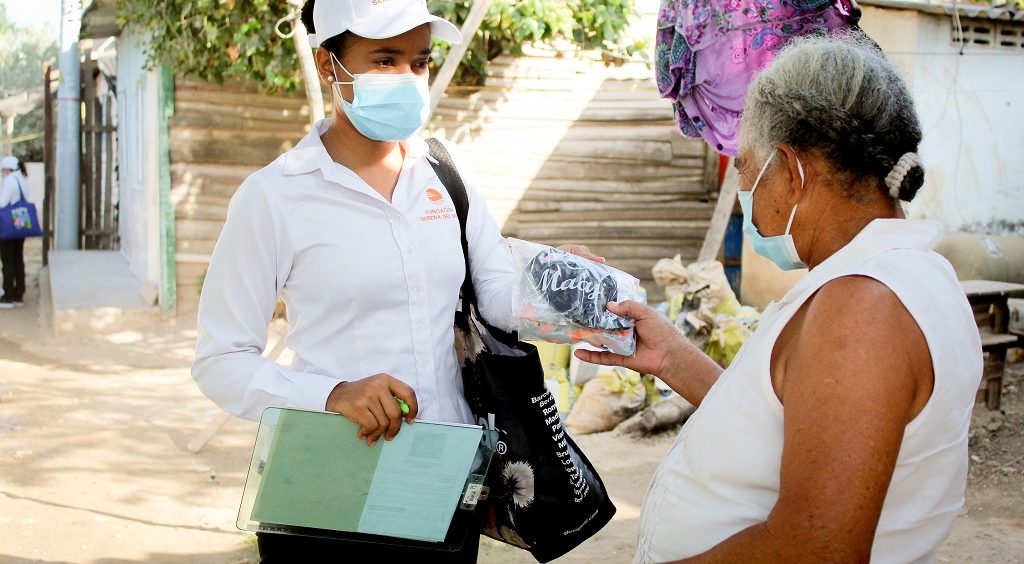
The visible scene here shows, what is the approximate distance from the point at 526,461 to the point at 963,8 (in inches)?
304

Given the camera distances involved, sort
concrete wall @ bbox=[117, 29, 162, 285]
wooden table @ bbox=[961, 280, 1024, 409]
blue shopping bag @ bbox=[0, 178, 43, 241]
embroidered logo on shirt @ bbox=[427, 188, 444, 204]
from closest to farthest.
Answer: embroidered logo on shirt @ bbox=[427, 188, 444, 204]
wooden table @ bbox=[961, 280, 1024, 409]
concrete wall @ bbox=[117, 29, 162, 285]
blue shopping bag @ bbox=[0, 178, 43, 241]

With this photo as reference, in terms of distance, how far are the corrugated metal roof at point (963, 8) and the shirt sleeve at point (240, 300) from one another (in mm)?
Result: 6996

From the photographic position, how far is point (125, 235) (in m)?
15.5

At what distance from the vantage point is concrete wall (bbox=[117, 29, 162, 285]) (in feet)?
36.7

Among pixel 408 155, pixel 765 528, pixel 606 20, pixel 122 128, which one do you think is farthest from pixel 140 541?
pixel 122 128

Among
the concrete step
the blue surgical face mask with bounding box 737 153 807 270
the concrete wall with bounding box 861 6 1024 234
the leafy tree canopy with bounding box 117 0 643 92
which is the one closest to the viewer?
the blue surgical face mask with bounding box 737 153 807 270

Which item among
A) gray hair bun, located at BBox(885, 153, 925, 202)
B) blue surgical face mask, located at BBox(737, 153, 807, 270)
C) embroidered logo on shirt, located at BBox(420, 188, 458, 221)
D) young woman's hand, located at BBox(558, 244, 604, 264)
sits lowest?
young woman's hand, located at BBox(558, 244, 604, 264)

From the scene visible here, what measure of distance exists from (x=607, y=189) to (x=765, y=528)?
1004 centimetres

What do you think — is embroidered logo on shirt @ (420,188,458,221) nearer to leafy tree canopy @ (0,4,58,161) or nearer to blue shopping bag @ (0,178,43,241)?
blue shopping bag @ (0,178,43,241)

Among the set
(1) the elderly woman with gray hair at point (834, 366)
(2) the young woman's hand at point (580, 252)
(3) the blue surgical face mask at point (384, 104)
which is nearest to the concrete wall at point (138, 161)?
(3) the blue surgical face mask at point (384, 104)

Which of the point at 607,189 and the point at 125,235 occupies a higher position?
the point at 607,189

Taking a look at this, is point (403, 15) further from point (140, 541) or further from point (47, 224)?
point (47, 224)

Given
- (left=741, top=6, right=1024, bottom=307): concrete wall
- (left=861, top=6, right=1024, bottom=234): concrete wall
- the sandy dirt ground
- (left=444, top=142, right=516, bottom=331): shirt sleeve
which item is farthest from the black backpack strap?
(left=861, top=6, right=1024, bottom=234): concrete wall

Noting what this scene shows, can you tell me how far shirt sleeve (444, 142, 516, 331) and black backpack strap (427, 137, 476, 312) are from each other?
0.02 m
